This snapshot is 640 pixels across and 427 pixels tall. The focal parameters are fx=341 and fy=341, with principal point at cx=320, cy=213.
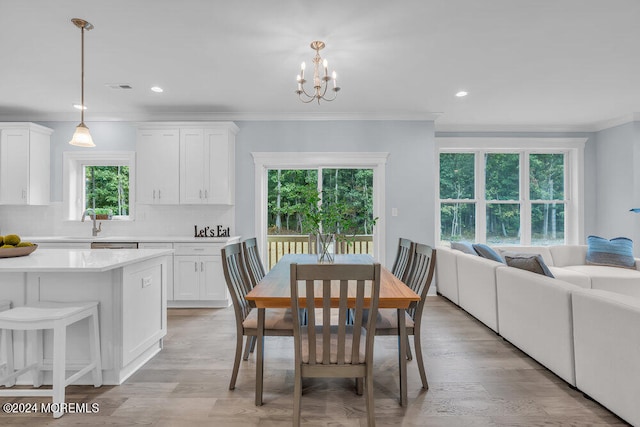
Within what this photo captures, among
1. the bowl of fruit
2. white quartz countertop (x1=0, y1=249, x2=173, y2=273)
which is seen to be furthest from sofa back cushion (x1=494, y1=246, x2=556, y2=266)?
the bowl of fruit

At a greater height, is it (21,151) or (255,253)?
(21,151)

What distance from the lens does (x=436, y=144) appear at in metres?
5.43

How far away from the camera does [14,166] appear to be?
443 centimetres

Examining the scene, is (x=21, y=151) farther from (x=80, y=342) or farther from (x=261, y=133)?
(x=80, y=342)

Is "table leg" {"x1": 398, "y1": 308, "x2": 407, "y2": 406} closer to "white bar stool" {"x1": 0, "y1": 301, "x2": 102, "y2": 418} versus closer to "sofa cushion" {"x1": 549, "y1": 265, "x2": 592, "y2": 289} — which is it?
"white bar stool" {"x1": 0, "y1": 301, "x2": 102, "y2": 418}

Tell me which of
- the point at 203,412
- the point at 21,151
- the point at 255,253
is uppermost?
the point at 21,151

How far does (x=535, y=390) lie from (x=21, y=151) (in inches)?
239

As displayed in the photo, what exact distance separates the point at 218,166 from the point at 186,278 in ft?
4.86

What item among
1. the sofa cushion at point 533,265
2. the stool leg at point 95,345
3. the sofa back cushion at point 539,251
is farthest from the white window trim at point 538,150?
the stool leg at point 95,345

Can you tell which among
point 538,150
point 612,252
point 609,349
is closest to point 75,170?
point 609,349

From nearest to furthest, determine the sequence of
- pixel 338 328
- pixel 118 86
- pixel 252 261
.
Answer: pixel 338 328, pixel 252 261, pixel 118 86

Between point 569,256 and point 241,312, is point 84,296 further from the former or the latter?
point 569,256

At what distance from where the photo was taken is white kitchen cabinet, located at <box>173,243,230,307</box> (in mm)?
4215

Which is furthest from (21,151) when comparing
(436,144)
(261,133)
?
(436,144)
